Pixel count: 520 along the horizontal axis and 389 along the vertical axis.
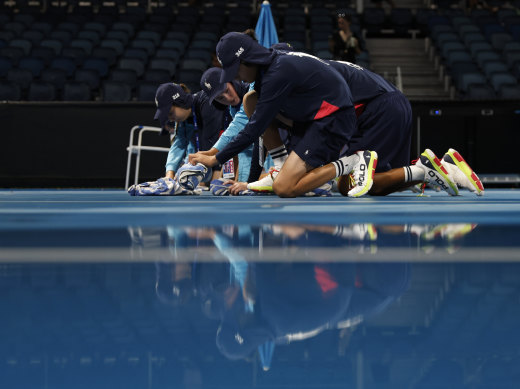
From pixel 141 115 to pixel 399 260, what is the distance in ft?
20.6

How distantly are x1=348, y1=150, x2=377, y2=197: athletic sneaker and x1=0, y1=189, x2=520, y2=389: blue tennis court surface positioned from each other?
202cm

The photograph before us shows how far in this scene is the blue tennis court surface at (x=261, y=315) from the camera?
1.24ft

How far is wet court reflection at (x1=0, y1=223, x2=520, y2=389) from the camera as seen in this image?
0.38 metres

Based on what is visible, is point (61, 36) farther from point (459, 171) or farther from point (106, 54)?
point (459, 171)

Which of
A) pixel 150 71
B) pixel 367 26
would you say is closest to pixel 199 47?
pixel 150 71

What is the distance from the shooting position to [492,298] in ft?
1.94

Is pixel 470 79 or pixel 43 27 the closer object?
pixel 470 79

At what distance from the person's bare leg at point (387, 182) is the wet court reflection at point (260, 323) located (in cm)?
260

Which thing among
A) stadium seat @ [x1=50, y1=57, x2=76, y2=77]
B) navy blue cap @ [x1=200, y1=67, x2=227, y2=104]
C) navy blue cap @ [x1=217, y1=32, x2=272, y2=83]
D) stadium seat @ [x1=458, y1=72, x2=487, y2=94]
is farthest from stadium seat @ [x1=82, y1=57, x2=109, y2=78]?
navy blue cap @ [x1=217, y1=32, x2=272, y2=83]

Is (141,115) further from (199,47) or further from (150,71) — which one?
(199,47)

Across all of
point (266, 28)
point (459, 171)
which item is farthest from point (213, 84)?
point (266, 28)

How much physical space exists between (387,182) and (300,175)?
0.60 meters

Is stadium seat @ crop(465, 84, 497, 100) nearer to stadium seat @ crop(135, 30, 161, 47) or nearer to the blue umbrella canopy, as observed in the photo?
the blue umbrella canopy

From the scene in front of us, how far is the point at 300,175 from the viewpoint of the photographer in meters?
3.16
